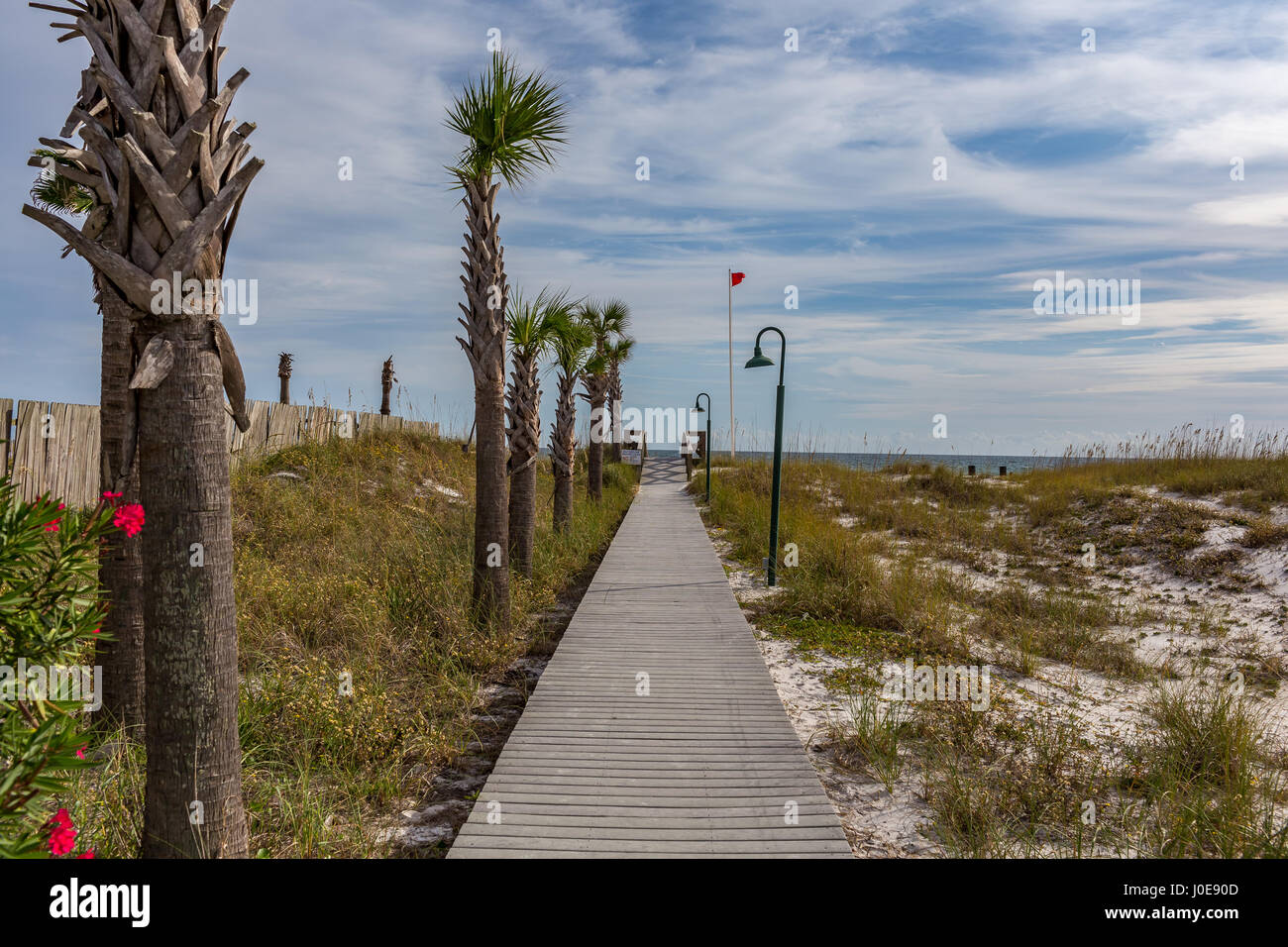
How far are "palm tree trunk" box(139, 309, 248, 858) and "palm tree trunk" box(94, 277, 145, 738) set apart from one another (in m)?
2.10

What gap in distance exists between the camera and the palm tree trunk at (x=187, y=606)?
2773mm

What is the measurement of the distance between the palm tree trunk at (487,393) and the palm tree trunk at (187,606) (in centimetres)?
434

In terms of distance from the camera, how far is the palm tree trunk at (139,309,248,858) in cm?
277

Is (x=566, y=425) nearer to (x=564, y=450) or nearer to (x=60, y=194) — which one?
(x=564, y=450)

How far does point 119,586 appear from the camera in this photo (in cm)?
455

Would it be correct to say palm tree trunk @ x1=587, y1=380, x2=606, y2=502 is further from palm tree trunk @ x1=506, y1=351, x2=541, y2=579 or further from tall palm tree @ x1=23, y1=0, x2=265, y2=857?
tall palm tree @ x1=23, y1=0, x2=265, y2=857

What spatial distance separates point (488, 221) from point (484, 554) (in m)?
3.63

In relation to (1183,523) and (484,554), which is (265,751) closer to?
(484,554)

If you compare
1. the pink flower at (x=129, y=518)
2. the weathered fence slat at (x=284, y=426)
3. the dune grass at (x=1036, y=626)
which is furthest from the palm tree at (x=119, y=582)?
the weathered fence slat at (x=284, y=426)

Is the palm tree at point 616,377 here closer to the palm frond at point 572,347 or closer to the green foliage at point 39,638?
Result: the palm frond at point 572,347

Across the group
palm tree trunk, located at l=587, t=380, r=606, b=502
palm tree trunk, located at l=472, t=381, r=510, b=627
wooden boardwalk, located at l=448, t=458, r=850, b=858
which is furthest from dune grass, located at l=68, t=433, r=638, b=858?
palm tree trunk, located at l=587, t=380, r=606, b=502

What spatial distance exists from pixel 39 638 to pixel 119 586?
238 centimetres

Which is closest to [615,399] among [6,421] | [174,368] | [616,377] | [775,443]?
[616,377]
